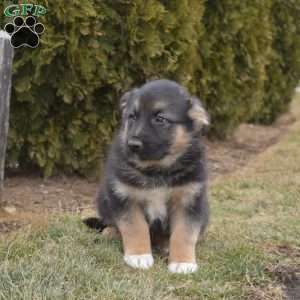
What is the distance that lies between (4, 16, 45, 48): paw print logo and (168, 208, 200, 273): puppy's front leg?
2510 mm

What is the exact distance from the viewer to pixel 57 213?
5332 mm

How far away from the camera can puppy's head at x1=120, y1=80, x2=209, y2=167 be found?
3.93 m

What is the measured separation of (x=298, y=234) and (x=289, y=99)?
814 centimetres

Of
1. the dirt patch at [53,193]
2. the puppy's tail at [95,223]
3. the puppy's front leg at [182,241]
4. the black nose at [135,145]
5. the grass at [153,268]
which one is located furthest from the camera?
the dirt patch at [53,193]

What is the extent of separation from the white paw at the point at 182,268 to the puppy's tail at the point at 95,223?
2.74 ft

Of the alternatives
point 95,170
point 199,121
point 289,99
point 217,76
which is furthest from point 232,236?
point 289,99

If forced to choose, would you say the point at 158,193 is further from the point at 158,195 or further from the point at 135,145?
the point at 135,145

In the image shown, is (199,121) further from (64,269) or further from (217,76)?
(217,76)

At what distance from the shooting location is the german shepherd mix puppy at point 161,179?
397 cm

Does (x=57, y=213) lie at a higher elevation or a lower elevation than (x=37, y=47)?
lower

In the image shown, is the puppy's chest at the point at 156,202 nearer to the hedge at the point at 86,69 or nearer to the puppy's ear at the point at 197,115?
the puppy's ear at the point at 197,115

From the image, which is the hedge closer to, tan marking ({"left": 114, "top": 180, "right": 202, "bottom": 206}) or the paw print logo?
the paw print logo

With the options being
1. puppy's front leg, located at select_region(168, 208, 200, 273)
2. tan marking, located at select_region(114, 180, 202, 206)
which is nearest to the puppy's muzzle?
tan marking, located at select_region(114, 180, 202, 206)

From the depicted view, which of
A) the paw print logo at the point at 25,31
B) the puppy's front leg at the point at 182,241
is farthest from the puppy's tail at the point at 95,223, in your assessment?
the paw print logo at the point at 25,31
